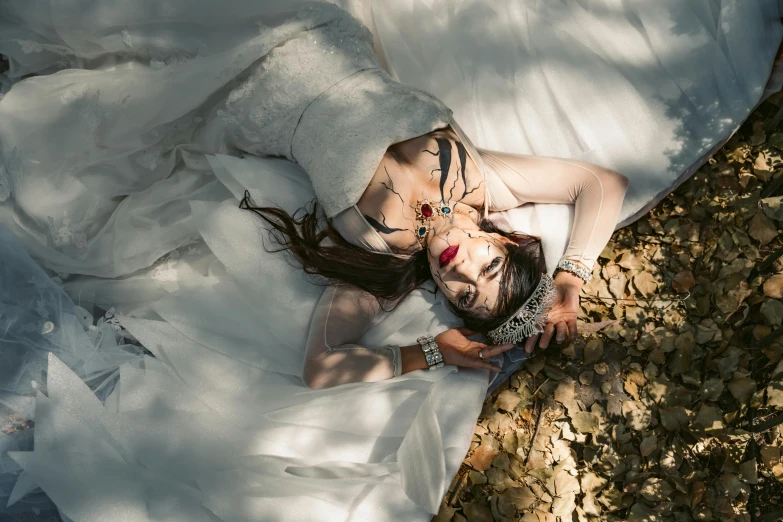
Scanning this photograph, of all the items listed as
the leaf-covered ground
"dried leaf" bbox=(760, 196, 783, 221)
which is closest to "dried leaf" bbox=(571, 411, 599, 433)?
the leaf-covered ground

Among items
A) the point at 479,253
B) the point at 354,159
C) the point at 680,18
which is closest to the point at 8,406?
the point at 354,159

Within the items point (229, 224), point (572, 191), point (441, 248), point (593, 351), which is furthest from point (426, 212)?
point (593, 351)

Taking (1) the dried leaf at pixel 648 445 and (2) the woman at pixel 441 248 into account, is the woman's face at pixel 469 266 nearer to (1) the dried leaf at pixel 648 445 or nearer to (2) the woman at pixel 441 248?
(2) the woman at pixel 441 248

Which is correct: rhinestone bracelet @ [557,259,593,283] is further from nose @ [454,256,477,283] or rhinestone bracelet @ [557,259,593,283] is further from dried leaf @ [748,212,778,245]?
dried leaf @ [748,212,778,245]

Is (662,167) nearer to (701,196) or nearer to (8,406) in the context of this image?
(701,196)

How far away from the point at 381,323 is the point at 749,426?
162 cm

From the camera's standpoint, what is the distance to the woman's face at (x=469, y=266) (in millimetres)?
2791

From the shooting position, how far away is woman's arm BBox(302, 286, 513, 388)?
2918mm

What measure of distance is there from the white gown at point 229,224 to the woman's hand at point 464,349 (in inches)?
3.8

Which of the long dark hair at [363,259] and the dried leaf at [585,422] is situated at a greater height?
the long dark hair at [363,259]

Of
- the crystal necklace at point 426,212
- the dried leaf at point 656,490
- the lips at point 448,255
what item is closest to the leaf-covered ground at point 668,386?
the dried leaf at point 656,490

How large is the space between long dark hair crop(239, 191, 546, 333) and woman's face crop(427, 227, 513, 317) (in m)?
0.06

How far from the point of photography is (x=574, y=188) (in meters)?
3.13

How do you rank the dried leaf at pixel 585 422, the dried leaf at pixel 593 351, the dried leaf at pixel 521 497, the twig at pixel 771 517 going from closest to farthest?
1. the twig at pixel 771 517
2. the dried leaf at pixel 521 497
3. the dried leaf at pixel 585 422
4. the dried leaf at pixel 593 351
